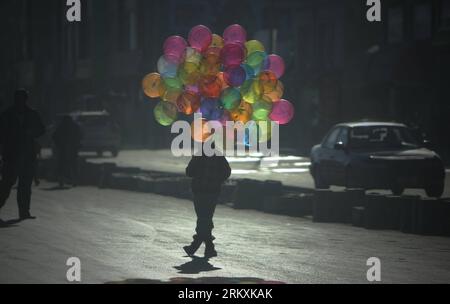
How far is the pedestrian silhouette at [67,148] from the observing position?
29094mm

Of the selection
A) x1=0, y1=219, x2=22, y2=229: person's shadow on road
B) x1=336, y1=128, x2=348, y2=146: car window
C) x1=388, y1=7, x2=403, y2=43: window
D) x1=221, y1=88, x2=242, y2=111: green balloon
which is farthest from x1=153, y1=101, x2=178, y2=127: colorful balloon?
x1=388, y1=7, x2=403, y2=43: window

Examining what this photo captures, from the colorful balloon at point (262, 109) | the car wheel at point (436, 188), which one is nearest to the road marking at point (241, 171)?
the car wheel at point (436, 188)

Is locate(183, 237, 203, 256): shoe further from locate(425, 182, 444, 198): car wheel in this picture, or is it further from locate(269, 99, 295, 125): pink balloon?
locate(425, 182, 444, 198): car wheel

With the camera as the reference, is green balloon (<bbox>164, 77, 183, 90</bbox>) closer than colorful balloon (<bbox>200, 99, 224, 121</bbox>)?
No

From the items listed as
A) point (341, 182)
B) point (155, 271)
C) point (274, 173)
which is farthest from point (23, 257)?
point (274, 173)

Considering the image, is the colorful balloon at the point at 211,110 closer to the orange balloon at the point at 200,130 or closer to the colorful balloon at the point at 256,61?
the orange balloon at the point at 200,130

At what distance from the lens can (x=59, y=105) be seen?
83.0 metres

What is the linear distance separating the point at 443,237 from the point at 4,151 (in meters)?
6.89

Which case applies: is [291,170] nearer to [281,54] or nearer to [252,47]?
[252,47]

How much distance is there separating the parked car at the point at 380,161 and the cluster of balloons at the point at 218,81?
956 centimetres

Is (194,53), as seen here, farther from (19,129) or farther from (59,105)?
(59,105)

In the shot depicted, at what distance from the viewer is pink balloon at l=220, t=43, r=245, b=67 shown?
13.1m

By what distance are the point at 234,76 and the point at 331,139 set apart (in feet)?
41.2

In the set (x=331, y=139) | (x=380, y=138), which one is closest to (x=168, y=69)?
(x=380, y=138)
